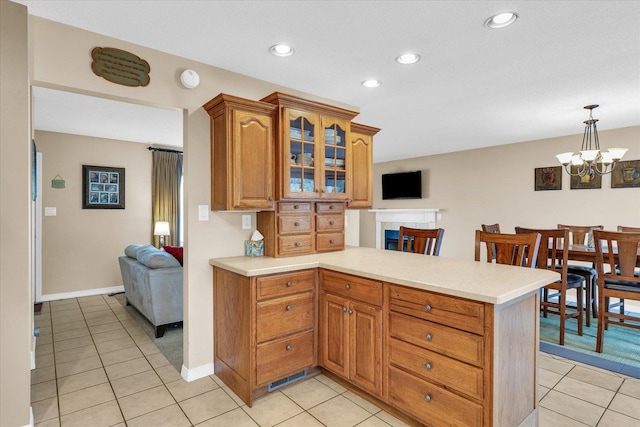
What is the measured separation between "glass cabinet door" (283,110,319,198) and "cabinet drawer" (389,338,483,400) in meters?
1.29

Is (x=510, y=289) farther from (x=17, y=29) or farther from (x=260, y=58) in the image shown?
(x=17, y=29)

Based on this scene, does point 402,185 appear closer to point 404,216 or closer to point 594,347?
point 404,216

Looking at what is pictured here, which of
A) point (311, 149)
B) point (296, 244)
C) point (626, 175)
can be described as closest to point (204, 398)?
point (296, 244)

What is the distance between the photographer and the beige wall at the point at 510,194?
15.3ft

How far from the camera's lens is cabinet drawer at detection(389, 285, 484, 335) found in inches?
62.3

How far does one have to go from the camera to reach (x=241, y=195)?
2447 mm

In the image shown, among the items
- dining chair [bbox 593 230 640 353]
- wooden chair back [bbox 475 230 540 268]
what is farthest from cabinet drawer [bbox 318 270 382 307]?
dining chair [bbox 593 230 640 353]

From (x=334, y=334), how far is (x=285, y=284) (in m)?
0.49

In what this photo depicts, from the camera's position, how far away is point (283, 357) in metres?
2.32

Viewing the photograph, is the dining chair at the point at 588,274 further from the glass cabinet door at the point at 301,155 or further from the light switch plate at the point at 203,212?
the light switch plate at the point at 203,212

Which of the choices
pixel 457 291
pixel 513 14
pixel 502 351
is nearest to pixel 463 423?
pixel 502 351

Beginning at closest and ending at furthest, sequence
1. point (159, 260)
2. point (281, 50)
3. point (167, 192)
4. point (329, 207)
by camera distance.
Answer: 1. point (281, 50)
2. point (329, 207)
3. point (159, 260)
4. point (167, 192)

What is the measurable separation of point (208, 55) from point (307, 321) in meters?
2.06

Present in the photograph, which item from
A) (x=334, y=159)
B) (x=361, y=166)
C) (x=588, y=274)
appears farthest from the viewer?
(x=588, y=274)
